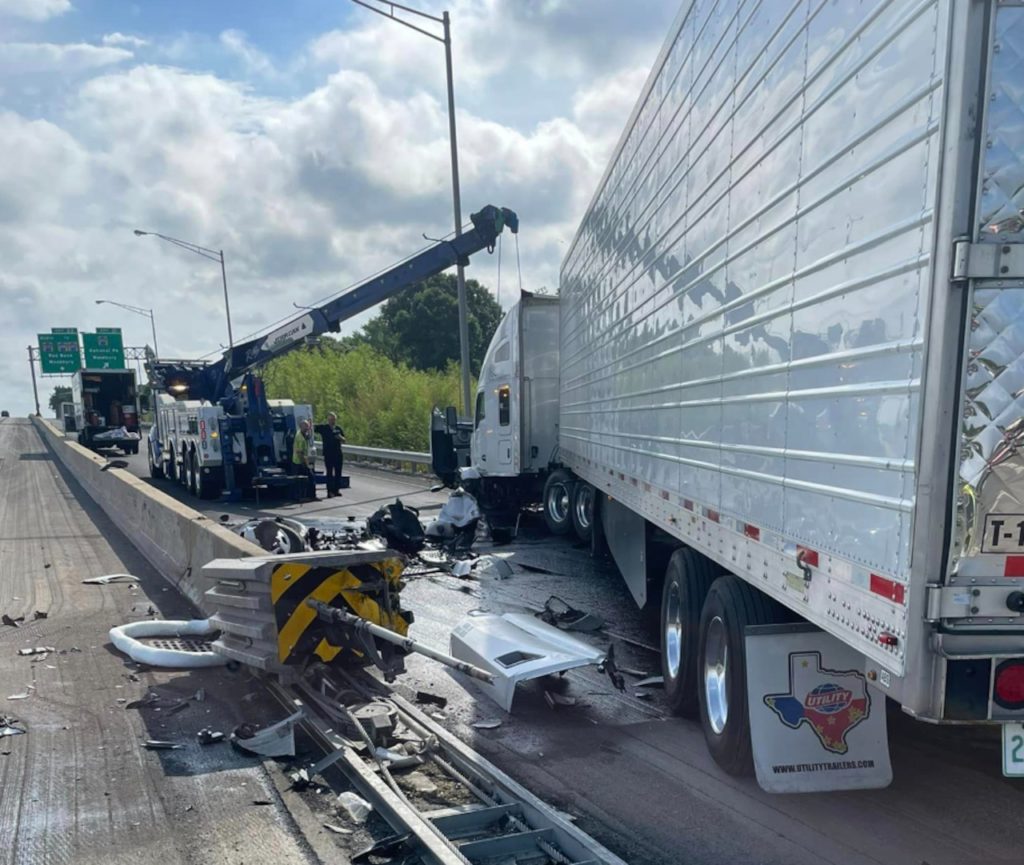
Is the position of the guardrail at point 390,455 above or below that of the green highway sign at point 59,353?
below

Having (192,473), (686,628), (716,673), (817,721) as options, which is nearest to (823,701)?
(817,721)

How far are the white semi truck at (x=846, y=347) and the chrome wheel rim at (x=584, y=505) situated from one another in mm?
4622

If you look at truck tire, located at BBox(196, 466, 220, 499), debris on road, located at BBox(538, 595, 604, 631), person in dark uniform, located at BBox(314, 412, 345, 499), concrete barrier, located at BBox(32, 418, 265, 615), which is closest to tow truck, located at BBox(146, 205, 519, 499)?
truck tire, located at BBox(196, 466, 220, 499)

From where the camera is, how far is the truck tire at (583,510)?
34.5ft

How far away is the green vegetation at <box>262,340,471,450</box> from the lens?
90.0 feet

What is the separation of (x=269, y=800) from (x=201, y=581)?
14.3 feet

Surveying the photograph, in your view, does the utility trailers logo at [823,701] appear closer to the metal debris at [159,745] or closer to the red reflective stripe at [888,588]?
the red reflective stripe at [888,588]

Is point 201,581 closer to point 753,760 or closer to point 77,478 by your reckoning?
point 753,760

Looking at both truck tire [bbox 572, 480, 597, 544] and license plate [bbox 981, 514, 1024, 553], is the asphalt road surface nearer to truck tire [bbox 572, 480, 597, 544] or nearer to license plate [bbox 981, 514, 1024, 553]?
license plate [bbox 981, 514, 1024, 553]

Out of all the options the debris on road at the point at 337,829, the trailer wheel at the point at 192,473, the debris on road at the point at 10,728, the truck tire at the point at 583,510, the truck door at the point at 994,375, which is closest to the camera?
the truck door at the point at 994,375

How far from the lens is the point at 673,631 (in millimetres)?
5508

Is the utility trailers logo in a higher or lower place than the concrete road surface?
higher

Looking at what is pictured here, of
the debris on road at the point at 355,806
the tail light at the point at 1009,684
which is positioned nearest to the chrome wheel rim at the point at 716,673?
the tail light at the point at 1009,684

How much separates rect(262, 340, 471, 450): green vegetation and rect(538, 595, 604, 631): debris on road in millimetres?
18430
